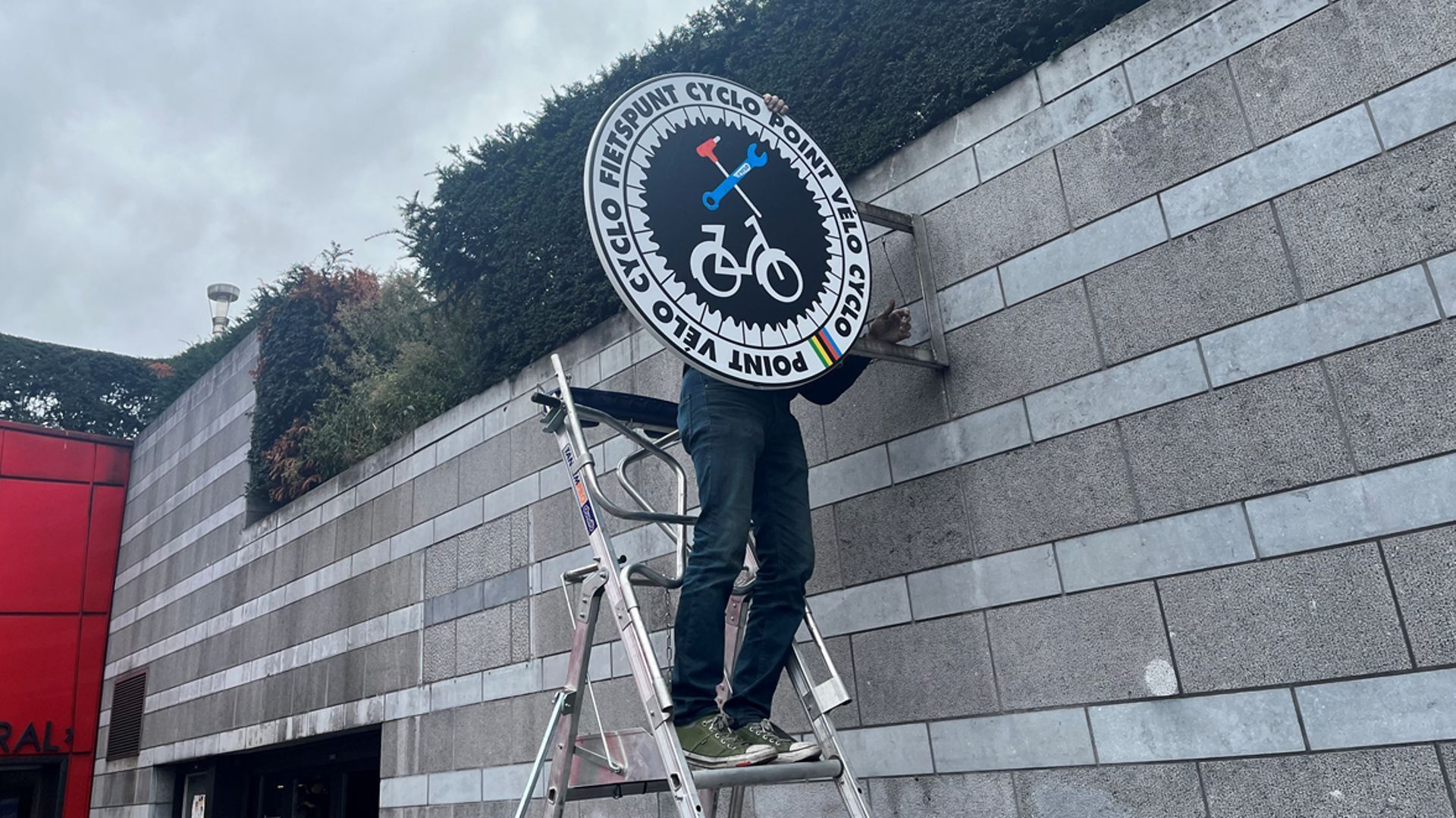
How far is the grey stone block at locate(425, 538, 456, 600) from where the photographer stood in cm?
589

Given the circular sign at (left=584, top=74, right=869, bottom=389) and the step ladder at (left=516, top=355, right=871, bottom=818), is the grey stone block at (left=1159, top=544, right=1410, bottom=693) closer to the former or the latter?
the step ladder at (left=516, top=355, right=871, bottom=818)

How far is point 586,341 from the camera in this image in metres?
5.45

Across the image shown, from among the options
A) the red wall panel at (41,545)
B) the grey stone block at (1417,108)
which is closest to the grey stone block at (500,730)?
the grey stone block at (1417,108)

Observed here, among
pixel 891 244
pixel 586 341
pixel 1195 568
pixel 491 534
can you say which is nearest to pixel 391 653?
pixel 491 534

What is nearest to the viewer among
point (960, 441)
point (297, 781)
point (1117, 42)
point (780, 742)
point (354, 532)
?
point (780, 742)

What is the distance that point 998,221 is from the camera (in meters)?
3.51

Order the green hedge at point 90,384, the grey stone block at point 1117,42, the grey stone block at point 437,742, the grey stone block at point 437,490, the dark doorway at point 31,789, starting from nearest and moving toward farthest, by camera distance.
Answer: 1. the grey stone block at point 1117,42
2. the grey stone block at point 437,742
3. the grey stone block at point 437,490
4. the dark doorway at point 31,789
5. the green hedge at point 90,384

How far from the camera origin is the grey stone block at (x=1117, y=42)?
315 cm

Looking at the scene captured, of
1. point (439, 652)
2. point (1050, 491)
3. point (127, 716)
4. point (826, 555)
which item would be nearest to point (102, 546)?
point (127, 716)

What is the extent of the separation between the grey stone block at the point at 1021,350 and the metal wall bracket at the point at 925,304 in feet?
0.18

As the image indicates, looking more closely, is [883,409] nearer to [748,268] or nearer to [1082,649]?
[748,268]

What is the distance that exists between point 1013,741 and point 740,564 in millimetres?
1146

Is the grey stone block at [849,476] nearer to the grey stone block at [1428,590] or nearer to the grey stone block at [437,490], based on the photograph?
the grey stone block at [1428,590]

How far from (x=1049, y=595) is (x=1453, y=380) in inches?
47.7
